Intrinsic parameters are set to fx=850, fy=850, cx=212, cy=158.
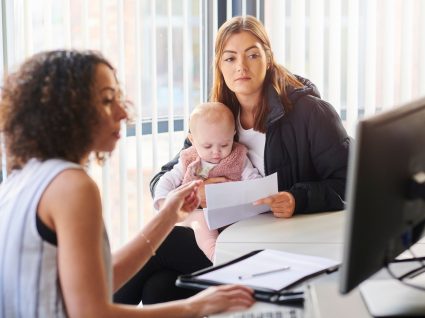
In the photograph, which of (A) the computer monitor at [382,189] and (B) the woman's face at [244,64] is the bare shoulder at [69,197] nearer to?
(A) the computer monitor at [382,189]

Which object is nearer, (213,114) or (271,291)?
(271,291)

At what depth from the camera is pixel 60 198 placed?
5.32 ft

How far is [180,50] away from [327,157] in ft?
4.04

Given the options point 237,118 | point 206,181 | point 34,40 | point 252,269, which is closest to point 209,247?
point 206,181

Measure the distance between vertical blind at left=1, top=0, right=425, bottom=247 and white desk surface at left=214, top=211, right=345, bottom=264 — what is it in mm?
1290

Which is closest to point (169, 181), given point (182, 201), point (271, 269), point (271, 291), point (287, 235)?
point (287, 235)

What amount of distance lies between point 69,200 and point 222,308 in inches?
16.9

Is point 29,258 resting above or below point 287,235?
above

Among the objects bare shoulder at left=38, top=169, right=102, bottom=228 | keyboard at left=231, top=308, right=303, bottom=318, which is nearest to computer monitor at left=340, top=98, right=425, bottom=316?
keyboard at left=231, top=308, right=303, bottom=318

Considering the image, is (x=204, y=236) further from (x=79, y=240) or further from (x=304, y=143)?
(x=79, y=240)

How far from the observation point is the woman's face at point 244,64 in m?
2.95

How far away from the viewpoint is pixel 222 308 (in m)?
1.82

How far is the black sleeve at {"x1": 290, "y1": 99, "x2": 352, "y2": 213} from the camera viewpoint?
2.77 meters

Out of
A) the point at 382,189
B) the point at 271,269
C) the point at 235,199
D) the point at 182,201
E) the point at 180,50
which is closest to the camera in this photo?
the point at 382,189
